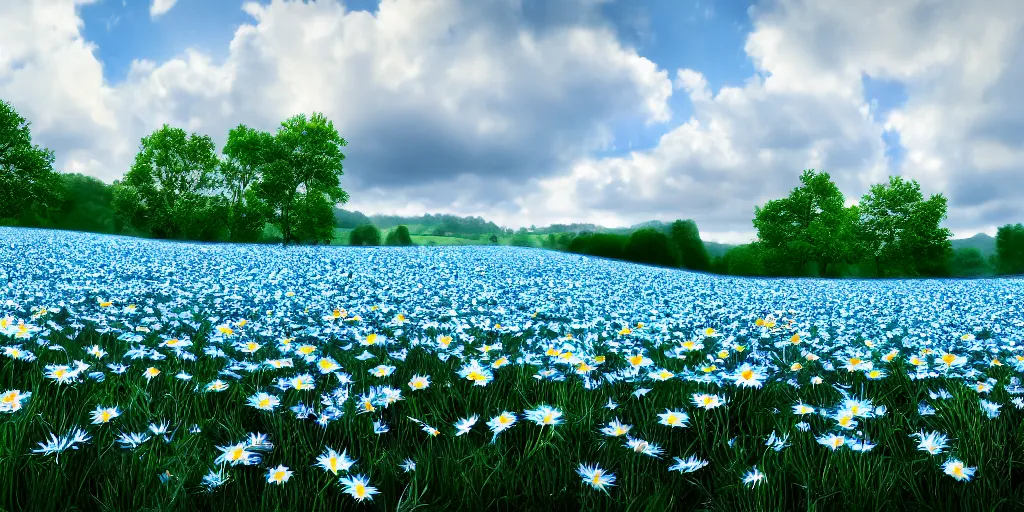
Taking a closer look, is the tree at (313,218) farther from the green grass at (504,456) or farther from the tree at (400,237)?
the tree at (400,237)

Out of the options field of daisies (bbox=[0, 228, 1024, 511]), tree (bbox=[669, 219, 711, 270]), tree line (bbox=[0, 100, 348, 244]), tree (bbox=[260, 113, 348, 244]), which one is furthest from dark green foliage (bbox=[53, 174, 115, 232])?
field of daisies (bbox=[0, 228, 1024, 511])

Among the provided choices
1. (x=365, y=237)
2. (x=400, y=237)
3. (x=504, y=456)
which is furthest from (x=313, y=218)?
(x=400, y=237)

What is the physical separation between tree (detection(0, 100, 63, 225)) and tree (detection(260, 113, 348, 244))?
15.6 meters

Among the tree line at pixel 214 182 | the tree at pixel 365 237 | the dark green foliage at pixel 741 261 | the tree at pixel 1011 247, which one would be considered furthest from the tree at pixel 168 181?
the tree at pixel 1011 247

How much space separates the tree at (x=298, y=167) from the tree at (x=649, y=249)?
18.8m

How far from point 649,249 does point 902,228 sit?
19539mm

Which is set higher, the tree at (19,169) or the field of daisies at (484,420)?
the tree at (19,169)

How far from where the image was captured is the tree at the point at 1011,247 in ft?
169

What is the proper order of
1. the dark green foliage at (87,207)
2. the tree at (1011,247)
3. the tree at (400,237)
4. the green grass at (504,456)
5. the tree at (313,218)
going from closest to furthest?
the green grass at (504,456) → the tree at (313,218) → the tree at (1011,247) → the dark green foliage at (87,207) → the tree at (400,237)

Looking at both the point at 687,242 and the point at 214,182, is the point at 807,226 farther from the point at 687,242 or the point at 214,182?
the point at 214,182

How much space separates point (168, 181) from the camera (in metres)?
38.7

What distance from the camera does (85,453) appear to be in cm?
279

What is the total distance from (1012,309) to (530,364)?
41.8ft

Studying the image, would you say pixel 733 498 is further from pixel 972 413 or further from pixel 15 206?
pixel 15 206
